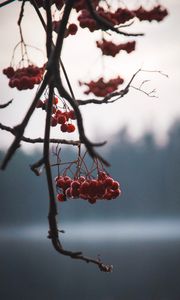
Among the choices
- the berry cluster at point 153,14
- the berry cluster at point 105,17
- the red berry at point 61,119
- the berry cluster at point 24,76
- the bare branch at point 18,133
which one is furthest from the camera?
the red berry at point 61,119

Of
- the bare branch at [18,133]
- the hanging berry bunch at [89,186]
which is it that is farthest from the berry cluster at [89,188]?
the bare branch at [18,133]

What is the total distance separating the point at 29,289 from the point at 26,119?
13608 mm

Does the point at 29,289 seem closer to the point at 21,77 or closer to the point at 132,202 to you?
Answer: the point at 21,77

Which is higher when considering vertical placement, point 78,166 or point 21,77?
point 21,77

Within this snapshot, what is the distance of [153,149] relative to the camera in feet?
171

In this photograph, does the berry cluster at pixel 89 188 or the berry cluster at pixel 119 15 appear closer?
the berry cluster at pixel 119 15

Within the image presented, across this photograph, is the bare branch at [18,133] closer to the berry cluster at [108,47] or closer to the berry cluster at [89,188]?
the berry cluster at [108,47]

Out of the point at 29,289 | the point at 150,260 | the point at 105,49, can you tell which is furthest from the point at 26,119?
the point at 150,260

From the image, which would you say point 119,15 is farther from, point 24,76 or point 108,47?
point 24,76

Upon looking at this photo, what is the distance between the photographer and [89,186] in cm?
164

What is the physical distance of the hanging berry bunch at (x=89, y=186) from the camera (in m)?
1.65

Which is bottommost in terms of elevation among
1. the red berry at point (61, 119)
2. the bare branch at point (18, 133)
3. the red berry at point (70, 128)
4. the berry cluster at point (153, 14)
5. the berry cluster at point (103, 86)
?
the bare branch at point (18, 133)

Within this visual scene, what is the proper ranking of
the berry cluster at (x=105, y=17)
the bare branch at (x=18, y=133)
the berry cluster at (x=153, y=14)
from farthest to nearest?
the berry cluster at (x=153, y=14), the berry cluster at (x=105, y=17), the bare branch at (x=18, y=133)

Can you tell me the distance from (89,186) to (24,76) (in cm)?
44
